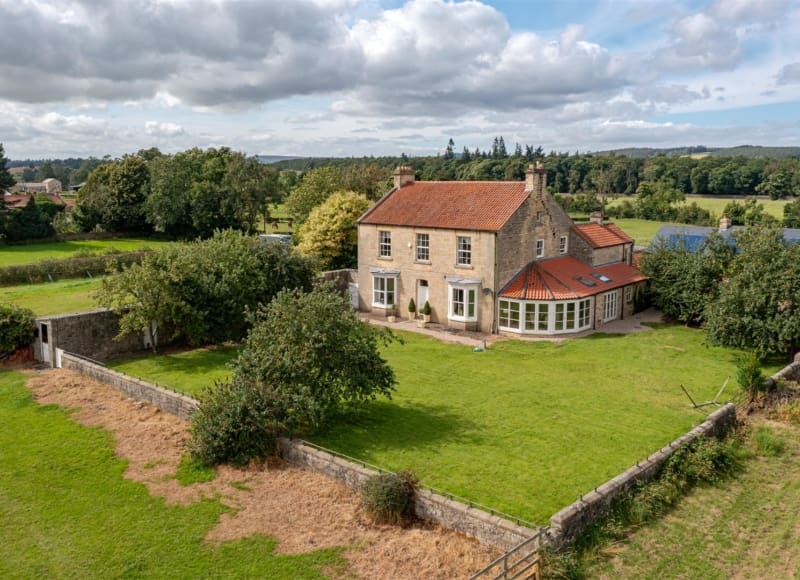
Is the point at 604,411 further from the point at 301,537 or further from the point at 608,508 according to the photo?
the point at 301,537

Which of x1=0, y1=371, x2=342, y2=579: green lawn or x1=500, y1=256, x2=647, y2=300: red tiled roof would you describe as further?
x1=500, y1=256, x2=647, y2=300: red tiled roof

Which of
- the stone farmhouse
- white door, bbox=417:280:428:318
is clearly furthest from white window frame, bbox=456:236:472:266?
white door, bbox=417:280:428:318

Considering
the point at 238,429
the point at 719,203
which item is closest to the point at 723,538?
the point at 238,429

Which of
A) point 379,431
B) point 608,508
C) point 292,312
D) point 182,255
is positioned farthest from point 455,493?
point 182,255

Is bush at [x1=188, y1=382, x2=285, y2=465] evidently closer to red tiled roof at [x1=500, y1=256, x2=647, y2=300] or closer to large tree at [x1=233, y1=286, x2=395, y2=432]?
large tree at [x1=233, y1=286, x2=395, y2=432]

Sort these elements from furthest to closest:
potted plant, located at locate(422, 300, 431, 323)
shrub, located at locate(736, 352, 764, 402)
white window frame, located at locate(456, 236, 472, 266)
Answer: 1. potted plant, located at locate(422, 300, 431, 323)
2. white window frame, located at locate(456, 236, 472, 266)
3. shrub, located at locate(736, 352, 764, 402)

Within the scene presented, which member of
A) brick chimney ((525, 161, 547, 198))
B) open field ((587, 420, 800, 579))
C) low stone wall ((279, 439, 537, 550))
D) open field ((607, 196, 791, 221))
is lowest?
open field ((587, 420, 800, 579))
